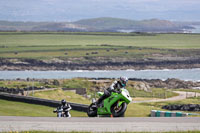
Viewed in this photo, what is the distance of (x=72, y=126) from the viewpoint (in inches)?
800

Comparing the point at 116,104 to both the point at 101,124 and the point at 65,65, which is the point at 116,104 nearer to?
the point at 101,124

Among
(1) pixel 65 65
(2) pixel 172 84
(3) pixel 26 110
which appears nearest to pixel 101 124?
(3) pixel 26 110

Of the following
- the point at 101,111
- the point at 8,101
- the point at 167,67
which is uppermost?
the point at 101,111

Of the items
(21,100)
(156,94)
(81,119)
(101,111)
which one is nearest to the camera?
(81,119)

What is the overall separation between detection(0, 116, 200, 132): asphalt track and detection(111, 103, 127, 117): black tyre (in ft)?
5.60

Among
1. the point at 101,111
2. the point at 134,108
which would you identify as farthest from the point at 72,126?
the point at 134,108

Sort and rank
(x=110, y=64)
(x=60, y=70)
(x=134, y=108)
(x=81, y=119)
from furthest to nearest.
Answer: (x=110, y=64)
(x=60, y=70)
(x=134, y=108)
(x=81, y=119)

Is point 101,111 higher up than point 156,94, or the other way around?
point 101,111

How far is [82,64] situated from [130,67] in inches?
713

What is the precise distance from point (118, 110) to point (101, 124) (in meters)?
3.55

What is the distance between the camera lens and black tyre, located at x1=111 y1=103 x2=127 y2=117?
78.4 ft

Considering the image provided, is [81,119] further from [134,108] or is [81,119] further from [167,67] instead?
[167,67]

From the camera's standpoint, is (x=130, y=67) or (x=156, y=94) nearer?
(x=156, y=94)

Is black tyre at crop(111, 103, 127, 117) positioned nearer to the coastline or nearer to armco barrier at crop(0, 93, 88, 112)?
armco barrier at crop(0, 93, 88, 112)
